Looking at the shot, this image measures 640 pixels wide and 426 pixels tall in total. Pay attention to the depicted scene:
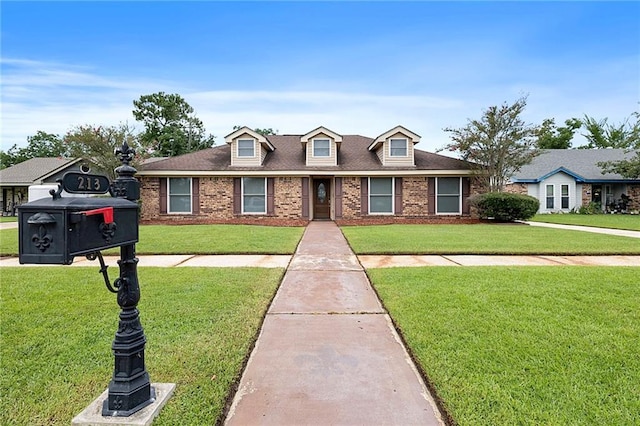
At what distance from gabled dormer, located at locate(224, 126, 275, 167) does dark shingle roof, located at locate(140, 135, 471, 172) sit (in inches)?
16.6

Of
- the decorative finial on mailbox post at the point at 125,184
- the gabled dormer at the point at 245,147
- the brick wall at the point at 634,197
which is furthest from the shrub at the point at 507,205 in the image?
the decorative finial on mailbox post at the point at 125,184

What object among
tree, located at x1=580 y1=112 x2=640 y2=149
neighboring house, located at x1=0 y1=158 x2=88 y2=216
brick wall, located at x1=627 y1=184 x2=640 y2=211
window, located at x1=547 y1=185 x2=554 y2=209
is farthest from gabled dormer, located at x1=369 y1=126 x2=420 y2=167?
tree, located at x1=580 y1=112 x2=640 y2=149

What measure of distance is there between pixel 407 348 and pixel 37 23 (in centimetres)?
1433

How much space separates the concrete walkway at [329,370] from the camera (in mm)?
2127

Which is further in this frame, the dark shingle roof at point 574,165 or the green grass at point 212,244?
the dark shingle roof at point 574,165

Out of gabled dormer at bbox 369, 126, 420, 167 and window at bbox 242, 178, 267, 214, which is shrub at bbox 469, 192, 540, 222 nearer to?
gabled dormer at bbox 369, 126, 420, 167

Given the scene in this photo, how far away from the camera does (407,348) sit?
303 cm

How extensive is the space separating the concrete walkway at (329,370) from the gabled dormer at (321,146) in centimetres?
1257

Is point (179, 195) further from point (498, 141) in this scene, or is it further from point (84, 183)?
point (84, 183)

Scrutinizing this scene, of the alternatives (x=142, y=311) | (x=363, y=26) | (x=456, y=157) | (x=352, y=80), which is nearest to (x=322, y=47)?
(x=363, y=26)

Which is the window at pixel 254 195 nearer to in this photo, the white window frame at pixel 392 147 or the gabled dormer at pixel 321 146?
the gabled dormer at pixel 321 146

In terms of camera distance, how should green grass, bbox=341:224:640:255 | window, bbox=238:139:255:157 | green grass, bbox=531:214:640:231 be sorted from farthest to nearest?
1. window, bbox=238:139:255:157
2. green grass, bbox=531:214:640:231
3. green grass, bbox=341:224:640:255

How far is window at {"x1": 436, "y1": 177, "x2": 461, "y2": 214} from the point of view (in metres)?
16.6

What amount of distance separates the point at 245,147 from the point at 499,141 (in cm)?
1197
